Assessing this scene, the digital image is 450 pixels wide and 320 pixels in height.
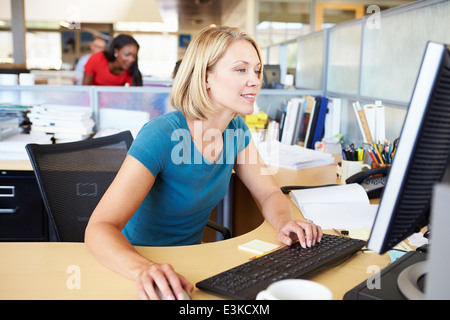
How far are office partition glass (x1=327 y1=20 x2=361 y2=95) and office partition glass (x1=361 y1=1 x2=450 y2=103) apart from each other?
80 millimetres

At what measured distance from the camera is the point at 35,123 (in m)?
2.44

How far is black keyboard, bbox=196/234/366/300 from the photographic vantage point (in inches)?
29.6

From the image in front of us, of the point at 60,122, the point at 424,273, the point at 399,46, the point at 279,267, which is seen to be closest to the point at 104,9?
the point at 60,122

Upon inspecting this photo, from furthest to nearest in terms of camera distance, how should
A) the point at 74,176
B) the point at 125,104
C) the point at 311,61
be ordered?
the point at 311,61 → the point at 125,104 → the point at 74,176

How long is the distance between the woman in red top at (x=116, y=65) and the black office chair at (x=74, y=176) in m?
2.21

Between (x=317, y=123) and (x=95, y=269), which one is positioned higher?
(x=317, y=123)

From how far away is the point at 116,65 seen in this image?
12.3 ft

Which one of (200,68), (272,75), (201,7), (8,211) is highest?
(201,7)

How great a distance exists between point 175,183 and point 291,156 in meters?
0.98

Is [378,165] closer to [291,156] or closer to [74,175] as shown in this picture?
[291,156]

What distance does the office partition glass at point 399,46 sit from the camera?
159 centimetres

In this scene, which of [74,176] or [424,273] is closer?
[424,273]

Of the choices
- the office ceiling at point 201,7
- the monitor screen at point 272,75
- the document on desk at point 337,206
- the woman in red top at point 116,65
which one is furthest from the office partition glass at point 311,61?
the office ceiling at point 201,7

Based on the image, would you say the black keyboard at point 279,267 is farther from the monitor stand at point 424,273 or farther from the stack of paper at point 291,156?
the stack of paper at point 291,156
